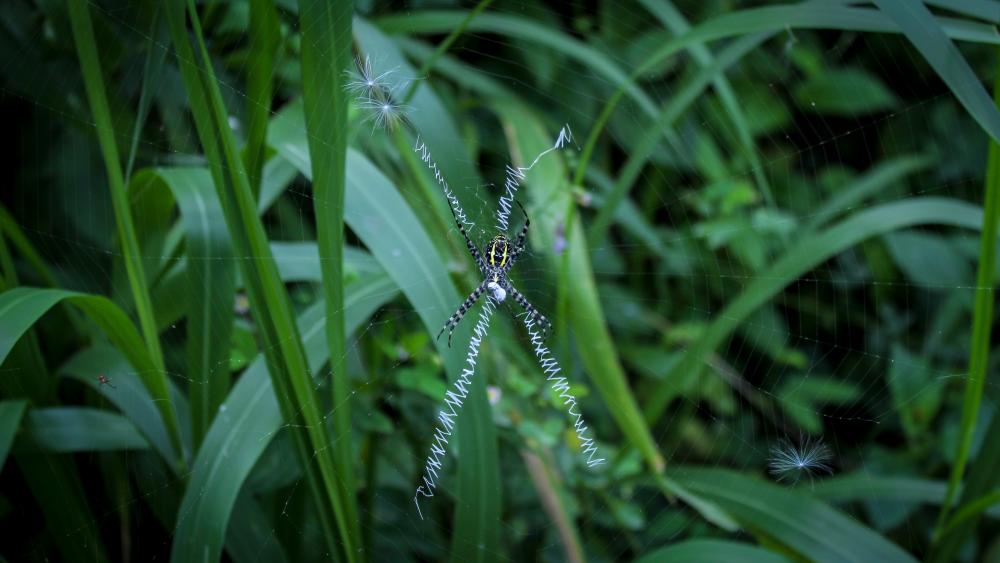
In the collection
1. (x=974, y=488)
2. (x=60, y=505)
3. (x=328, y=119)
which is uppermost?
(x=328, y=119)

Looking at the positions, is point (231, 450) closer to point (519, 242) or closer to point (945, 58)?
point (519, 242)

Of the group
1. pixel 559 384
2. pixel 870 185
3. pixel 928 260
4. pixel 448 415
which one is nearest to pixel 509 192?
pixel 559 384

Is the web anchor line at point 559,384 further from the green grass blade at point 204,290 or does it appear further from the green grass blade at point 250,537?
the green grass blade at point 204,290

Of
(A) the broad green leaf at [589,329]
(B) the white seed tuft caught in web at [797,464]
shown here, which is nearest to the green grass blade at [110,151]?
(A) the broad green leaf at [589,329]

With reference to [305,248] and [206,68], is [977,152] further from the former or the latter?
[206,68]

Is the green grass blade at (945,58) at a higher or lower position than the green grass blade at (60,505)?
higher
